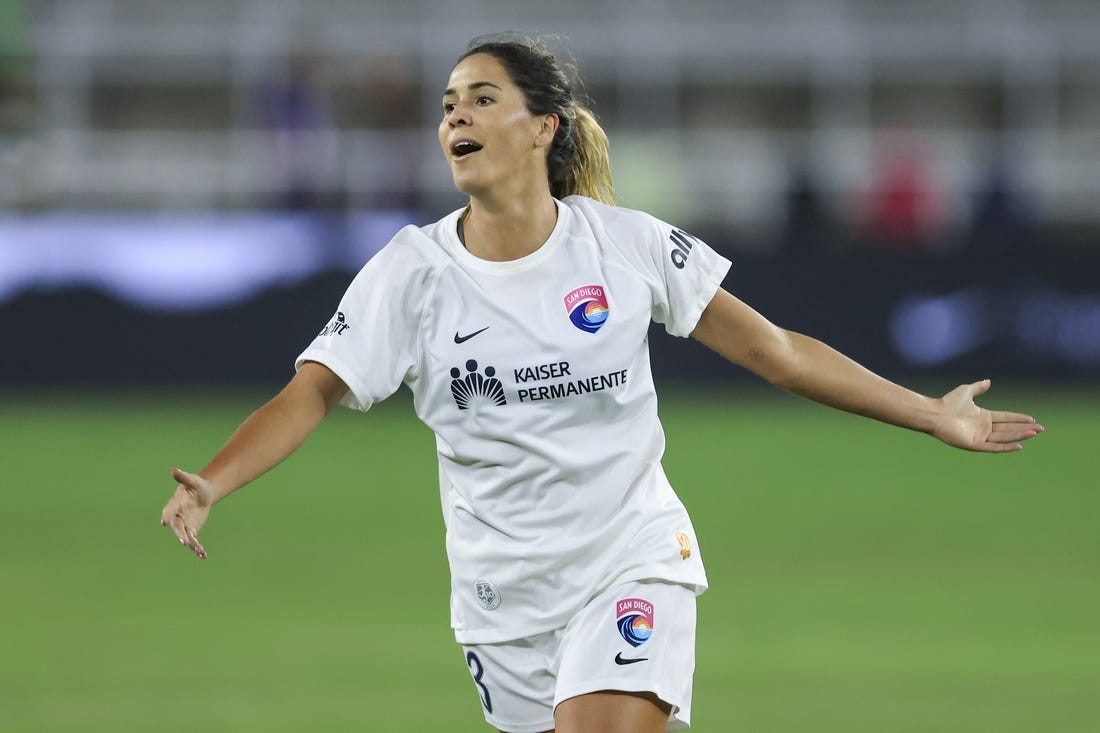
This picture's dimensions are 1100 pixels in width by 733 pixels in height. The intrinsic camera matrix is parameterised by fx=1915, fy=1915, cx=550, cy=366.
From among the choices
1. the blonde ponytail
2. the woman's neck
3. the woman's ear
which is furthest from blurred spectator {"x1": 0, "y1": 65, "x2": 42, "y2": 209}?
the woman's neck

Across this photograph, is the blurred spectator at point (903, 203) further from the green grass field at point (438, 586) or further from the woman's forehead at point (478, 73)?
the woman's forehead at point (478, 73)

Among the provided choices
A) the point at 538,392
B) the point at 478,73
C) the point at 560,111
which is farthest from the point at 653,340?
the point at 538,392

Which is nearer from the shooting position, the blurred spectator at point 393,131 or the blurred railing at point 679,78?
the blurred spectator at point 393,131

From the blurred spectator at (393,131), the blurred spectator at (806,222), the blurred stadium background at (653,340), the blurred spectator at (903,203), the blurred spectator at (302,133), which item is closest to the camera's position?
the blurred stadium background at (653,340)

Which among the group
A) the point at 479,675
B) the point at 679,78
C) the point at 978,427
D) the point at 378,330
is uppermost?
the point at 378,330

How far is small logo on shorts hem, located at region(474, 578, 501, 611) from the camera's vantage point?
5293mm

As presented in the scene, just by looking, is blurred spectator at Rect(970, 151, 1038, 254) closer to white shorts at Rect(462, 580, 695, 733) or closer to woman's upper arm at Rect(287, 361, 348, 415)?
white shorts at Rect(462, 580, 695, 733)

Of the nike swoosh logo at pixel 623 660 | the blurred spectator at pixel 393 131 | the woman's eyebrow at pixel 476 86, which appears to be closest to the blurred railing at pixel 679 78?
the blurred spectator at pixel 393 131

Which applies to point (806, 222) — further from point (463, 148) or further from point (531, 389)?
point (531, 389)

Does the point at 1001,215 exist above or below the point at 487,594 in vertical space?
below

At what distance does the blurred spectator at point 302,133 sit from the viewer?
65.3 feet

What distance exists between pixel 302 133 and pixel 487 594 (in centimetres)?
1591

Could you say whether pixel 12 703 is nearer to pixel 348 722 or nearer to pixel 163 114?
pixel 348 722

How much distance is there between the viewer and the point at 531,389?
5168 millimetres
